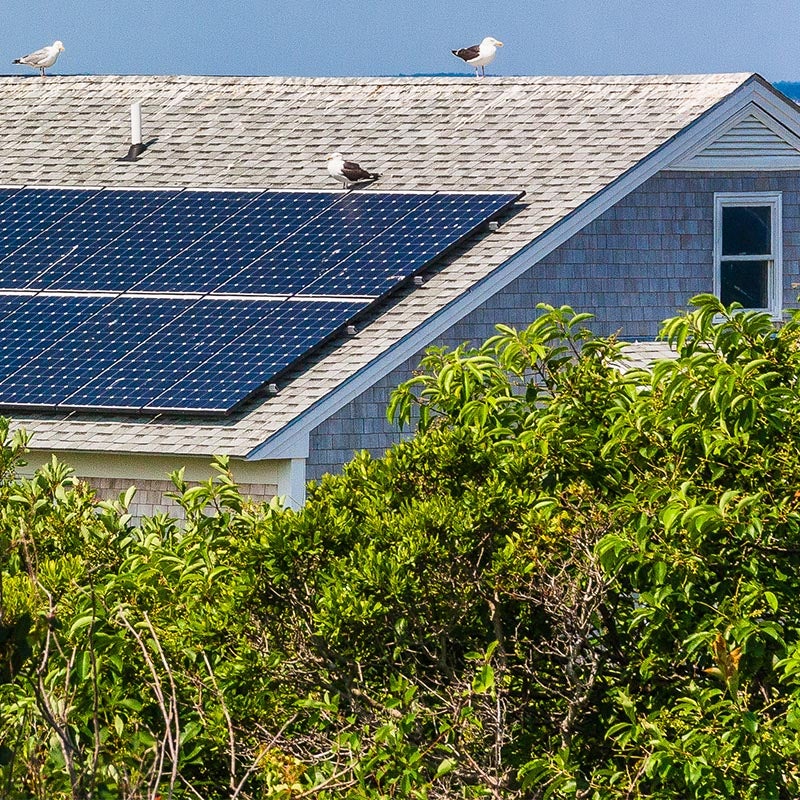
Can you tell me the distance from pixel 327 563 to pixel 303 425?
5498 mm

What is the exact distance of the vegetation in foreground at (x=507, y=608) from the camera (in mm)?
8188

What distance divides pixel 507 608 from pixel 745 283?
1090 cm

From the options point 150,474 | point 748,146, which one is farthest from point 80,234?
point 748,146

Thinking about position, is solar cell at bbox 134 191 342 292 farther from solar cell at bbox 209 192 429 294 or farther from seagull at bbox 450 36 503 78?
seagull at bbox 450 36 503 78

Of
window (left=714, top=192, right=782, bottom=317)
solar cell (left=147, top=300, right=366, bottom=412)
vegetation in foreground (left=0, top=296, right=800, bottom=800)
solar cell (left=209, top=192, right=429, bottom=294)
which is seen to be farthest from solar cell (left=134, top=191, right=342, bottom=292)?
vegetation in foreground (left=0, top=296, right=800, bottom=800)

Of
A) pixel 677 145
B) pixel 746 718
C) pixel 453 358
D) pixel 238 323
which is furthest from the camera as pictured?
pixel 677 145

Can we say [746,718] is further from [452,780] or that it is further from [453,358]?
[453,358]

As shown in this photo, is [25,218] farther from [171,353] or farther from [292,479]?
[292,479]

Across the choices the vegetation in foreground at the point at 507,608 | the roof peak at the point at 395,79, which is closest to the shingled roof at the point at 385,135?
the roof peak at the point at 395,79

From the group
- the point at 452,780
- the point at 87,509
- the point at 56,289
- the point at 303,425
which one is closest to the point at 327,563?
the point at 452,780

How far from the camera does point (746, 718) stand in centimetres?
778

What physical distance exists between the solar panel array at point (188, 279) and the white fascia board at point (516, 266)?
56 centimetres

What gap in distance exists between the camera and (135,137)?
20391 mm

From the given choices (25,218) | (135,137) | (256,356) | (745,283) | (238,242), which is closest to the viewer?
(256,356)
